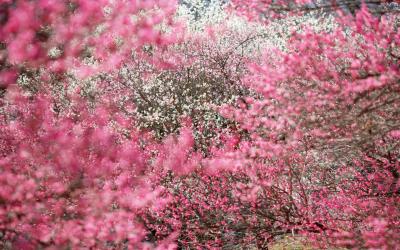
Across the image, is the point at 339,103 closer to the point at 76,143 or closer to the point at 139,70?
the point at 76,143

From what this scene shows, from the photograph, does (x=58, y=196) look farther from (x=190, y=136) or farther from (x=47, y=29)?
(x=190, y=136)

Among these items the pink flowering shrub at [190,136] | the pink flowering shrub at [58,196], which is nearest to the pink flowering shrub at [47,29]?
the pink flowering shrub at [190,136]

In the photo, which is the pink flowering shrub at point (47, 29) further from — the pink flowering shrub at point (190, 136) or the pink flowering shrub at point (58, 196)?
the pink flowering shrub at point (58, 196)

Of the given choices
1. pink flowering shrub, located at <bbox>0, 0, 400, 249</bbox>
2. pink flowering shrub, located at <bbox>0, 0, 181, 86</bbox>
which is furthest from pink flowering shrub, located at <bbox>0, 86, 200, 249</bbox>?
pink flowering shrub, located at <bbox>0, 0, 181, 86</bbox>

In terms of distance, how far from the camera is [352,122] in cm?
512

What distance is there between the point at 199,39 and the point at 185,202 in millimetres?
8239

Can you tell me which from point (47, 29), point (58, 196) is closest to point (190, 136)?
point (47, 29)

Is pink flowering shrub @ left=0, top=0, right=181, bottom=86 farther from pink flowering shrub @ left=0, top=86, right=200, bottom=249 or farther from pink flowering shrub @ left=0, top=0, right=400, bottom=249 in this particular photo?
pink flowering shrub @ left=0, top=86, right=200, bottom=249

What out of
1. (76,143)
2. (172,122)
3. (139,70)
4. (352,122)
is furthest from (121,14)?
(352,122)

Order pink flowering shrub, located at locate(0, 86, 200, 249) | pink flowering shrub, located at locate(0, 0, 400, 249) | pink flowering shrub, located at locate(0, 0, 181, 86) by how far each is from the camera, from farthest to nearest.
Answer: pink flowering shrub, located at locate(0, 0, 181, 86) → pink flowering shrub, located at locate(0, 86, 200, 249) → pink flowering shrub, located at locate(0, 0, 400, 249)

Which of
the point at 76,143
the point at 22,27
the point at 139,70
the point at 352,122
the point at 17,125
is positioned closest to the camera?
the point at 352,122

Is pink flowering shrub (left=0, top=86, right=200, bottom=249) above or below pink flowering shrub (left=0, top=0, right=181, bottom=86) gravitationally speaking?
below

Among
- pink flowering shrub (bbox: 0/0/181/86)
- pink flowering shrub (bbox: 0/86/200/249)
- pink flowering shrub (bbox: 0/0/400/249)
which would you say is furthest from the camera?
pink flowering shrub (bbox: 0/0/181/86)

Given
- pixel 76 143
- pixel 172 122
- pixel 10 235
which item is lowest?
pixel 10 235
